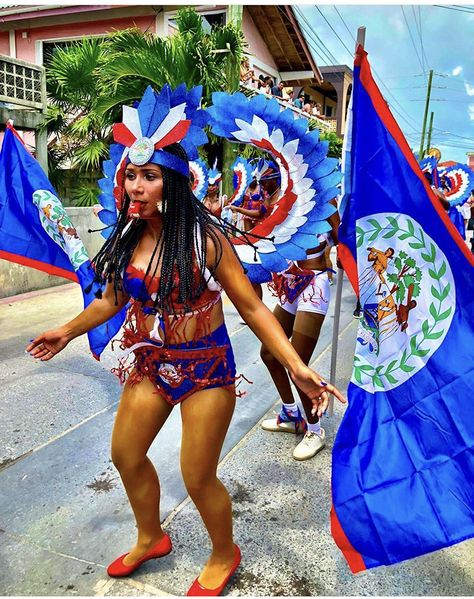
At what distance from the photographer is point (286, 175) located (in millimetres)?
2262

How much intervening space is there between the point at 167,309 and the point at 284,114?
947 mm

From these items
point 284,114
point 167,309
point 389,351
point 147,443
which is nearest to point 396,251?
point 389,351

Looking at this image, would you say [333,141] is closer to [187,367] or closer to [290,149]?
[290,149]

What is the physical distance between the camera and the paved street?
2234 mm

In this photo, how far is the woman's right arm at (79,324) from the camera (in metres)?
2.19

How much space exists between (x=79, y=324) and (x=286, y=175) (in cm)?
107

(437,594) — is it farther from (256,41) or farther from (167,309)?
(256,41)

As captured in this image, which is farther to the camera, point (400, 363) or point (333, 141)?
point (333, 141)

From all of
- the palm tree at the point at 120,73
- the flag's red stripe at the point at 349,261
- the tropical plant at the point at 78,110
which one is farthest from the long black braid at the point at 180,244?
the tropical plant at the point at 78,110

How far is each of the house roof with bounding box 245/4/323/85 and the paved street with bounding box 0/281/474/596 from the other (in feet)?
47.7

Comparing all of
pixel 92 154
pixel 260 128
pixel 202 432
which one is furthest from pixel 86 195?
pixel 202 432

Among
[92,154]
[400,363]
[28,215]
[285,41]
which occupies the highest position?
[285,41]

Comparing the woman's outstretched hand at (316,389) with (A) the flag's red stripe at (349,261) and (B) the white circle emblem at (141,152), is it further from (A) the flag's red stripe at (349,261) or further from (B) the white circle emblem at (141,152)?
(B) the white circle emblem at (141,152)

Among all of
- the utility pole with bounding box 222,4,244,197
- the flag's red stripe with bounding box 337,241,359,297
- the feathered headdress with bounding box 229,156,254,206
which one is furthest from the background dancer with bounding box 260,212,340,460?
the utility pole with bounding box 222,4,244,197
